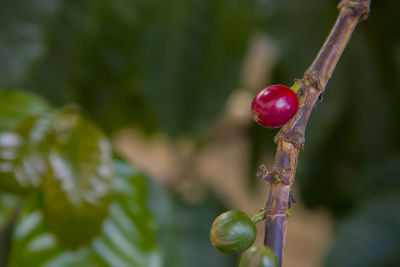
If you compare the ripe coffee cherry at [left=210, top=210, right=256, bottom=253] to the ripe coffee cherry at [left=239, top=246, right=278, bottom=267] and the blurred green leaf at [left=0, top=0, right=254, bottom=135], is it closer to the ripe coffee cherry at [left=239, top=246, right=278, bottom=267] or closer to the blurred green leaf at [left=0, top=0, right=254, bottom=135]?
the ripe coffee cherry at [left=239, top=246, right=278, bottom=267]

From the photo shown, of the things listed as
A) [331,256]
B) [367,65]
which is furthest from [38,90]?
[367,65]

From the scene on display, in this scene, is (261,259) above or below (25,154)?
below

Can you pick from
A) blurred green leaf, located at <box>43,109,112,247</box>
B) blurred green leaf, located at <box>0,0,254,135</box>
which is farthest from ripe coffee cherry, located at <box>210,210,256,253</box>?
blurred green leaf, located at <box>0,0,254,135</box>

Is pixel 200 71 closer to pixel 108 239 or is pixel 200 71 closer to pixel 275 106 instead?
pixel 108 239

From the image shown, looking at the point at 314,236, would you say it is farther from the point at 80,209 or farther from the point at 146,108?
the point at 80,209

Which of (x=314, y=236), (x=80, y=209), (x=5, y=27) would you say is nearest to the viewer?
(x=80, y=209)

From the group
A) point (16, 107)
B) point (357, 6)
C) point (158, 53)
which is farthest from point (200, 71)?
point (357, 6)
